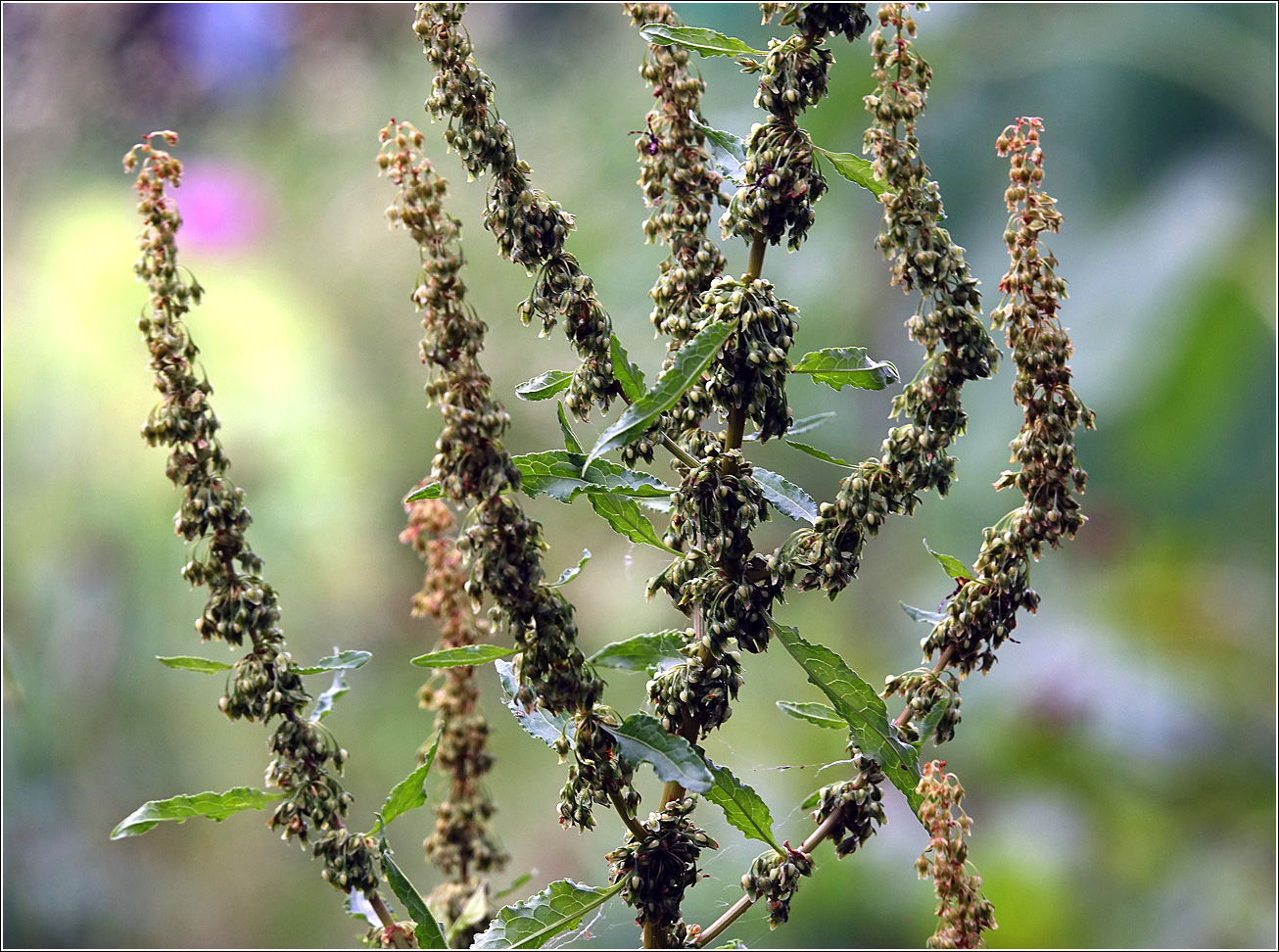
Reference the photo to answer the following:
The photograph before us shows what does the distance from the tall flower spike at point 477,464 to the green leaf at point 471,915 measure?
0.16m

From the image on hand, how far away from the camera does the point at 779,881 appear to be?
0.35 m

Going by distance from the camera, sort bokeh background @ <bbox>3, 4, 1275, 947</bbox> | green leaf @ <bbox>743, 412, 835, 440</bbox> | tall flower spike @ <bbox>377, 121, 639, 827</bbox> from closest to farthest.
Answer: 1. tall flower spike @ <bbox>377, 121, 639, 827</bbox>
2. green leaf @ <bbox>743, 412, 835, 440</bbox>
3. bokeh background @ <bbox>3, 4, 1275, 947</bbox>

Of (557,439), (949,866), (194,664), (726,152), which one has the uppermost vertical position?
(557,439)

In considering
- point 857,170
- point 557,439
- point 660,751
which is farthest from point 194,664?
point 557,439

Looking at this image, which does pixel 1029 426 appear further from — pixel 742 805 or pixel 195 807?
pixel 195 807

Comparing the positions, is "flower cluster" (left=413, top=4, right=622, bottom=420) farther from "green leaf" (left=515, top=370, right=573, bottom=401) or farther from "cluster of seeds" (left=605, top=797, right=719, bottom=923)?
"cluster of seeds" (left=605, top=797, right=719, bottom=923)

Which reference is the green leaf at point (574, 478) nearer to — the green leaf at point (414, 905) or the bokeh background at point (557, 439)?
the green leaf at point (414, 905)

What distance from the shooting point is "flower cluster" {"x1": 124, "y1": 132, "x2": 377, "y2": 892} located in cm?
33

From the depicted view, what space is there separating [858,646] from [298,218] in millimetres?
1146

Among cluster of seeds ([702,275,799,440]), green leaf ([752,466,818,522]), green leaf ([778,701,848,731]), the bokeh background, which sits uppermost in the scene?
the bokeh background

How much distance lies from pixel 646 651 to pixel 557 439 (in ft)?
4.60

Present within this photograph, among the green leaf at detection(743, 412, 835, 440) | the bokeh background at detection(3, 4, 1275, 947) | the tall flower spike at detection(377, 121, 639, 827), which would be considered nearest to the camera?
the tall flower spike at detection(377, 121, 639, 827)

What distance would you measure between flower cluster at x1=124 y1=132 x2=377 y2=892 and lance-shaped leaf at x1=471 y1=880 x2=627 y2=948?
6 cm

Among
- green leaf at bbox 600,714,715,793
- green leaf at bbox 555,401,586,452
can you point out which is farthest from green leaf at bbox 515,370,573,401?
green leaf at bbox 600,714,715,793
